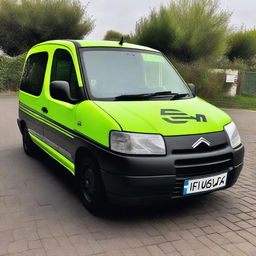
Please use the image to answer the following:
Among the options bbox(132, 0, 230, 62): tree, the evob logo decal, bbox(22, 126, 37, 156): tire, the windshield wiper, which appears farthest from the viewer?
bbox(132, 0, 230, 62): tree

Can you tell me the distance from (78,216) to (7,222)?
29.9 inches

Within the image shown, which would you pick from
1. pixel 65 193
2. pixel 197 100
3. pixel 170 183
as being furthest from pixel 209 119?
pixel 65 193

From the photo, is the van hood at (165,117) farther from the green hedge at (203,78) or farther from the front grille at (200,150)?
the green hedge at (203,78)

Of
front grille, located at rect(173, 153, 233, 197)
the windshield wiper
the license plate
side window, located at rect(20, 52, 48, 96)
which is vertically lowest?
the license plate

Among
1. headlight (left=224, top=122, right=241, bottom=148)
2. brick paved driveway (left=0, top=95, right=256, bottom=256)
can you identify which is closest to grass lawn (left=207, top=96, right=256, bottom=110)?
brick paved driveway (left=0, top=95, right=256, bottom=256)

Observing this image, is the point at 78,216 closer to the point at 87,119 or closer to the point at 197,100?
the point at 87,119

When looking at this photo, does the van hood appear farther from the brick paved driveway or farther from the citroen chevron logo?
the brick paved driveway

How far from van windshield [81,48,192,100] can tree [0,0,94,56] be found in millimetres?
23488

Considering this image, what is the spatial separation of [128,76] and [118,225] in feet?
6.08

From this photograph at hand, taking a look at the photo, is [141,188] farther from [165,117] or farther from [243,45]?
[243,45]

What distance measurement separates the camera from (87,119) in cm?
355

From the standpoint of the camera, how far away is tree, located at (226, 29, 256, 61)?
27453mm

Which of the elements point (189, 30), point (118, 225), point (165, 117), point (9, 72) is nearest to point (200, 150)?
point (165, 117)

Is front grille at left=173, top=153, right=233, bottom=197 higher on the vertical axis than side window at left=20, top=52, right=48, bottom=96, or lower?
lower
